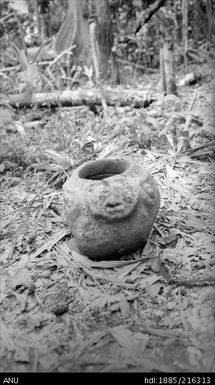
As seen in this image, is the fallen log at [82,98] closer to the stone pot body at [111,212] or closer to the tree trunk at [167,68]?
the tree trunk at [167,68]

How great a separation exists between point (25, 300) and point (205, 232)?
3.49 ft

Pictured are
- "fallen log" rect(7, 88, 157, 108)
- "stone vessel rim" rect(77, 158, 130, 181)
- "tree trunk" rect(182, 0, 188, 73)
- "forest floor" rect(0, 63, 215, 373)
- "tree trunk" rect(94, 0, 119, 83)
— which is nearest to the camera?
"forest floor" rect(0, 63, 215, 373)

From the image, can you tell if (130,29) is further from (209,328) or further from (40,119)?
(209,328)

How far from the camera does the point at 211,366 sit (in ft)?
4.22

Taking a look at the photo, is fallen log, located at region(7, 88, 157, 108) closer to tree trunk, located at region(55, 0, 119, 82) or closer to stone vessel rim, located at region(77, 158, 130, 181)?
tree trunk, located at region(55, 0, 119, 82)

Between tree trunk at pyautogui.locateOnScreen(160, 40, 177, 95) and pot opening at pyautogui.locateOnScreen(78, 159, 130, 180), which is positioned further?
tree trunk at pyautogui.locateOnScreen(160, 40, 177, 95)

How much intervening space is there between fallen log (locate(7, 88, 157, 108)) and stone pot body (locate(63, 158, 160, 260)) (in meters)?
2.35

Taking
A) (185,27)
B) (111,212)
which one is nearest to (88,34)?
(185,27)

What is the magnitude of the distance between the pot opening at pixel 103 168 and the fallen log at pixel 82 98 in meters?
2.08

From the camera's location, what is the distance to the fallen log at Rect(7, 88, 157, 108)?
13.4 feet

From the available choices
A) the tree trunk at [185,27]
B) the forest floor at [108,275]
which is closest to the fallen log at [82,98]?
the forest floor at [108,275]

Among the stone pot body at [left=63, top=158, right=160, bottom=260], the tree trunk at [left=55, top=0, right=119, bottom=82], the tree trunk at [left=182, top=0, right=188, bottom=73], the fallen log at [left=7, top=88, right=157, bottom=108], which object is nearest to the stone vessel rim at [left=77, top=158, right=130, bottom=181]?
the stone pot body at [left=63, top=158, right=160, bottom=260]

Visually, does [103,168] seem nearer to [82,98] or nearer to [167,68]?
[82,98]

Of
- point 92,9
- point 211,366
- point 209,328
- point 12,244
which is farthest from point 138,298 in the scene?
point 92,9
